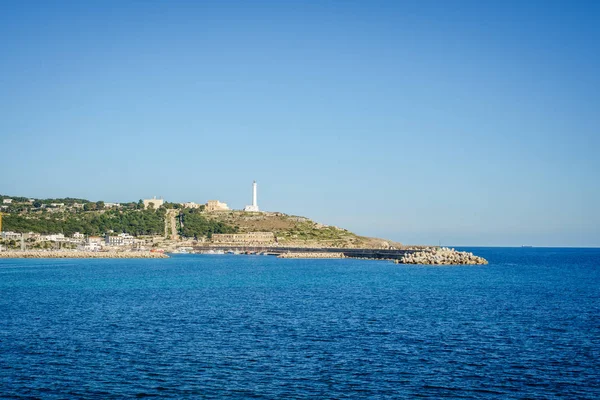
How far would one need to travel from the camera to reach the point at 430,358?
25.1 metres

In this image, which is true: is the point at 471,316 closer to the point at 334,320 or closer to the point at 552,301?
the point at 334,320

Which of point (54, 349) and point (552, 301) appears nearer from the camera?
point (54, 349)

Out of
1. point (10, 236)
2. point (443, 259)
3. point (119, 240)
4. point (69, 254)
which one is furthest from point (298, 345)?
point (119, 240)

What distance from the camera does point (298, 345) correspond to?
27.5m

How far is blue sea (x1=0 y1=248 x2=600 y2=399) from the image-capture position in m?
20.8

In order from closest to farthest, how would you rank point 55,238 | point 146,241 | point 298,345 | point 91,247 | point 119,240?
point 298,345
point 91,247
point 55,238
point 119,240
point 146,241

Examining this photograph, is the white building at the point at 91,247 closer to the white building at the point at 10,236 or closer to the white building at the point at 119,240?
the white building at the point at 119,240

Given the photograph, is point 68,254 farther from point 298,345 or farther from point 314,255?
point 298,345

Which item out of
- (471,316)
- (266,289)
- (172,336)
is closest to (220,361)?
(172,336)

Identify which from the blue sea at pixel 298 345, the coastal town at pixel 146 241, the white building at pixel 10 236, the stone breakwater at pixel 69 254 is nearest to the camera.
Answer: the blue sea at pixel 298 345

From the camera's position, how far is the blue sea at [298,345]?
2080cm

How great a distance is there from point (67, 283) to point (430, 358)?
4663 centimetres

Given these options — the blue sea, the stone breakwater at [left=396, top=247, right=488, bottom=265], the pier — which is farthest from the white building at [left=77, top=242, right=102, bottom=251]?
Result: the blue sea

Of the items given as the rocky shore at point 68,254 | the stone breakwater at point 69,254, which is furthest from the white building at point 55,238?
the stone breakwater at point 69,254
